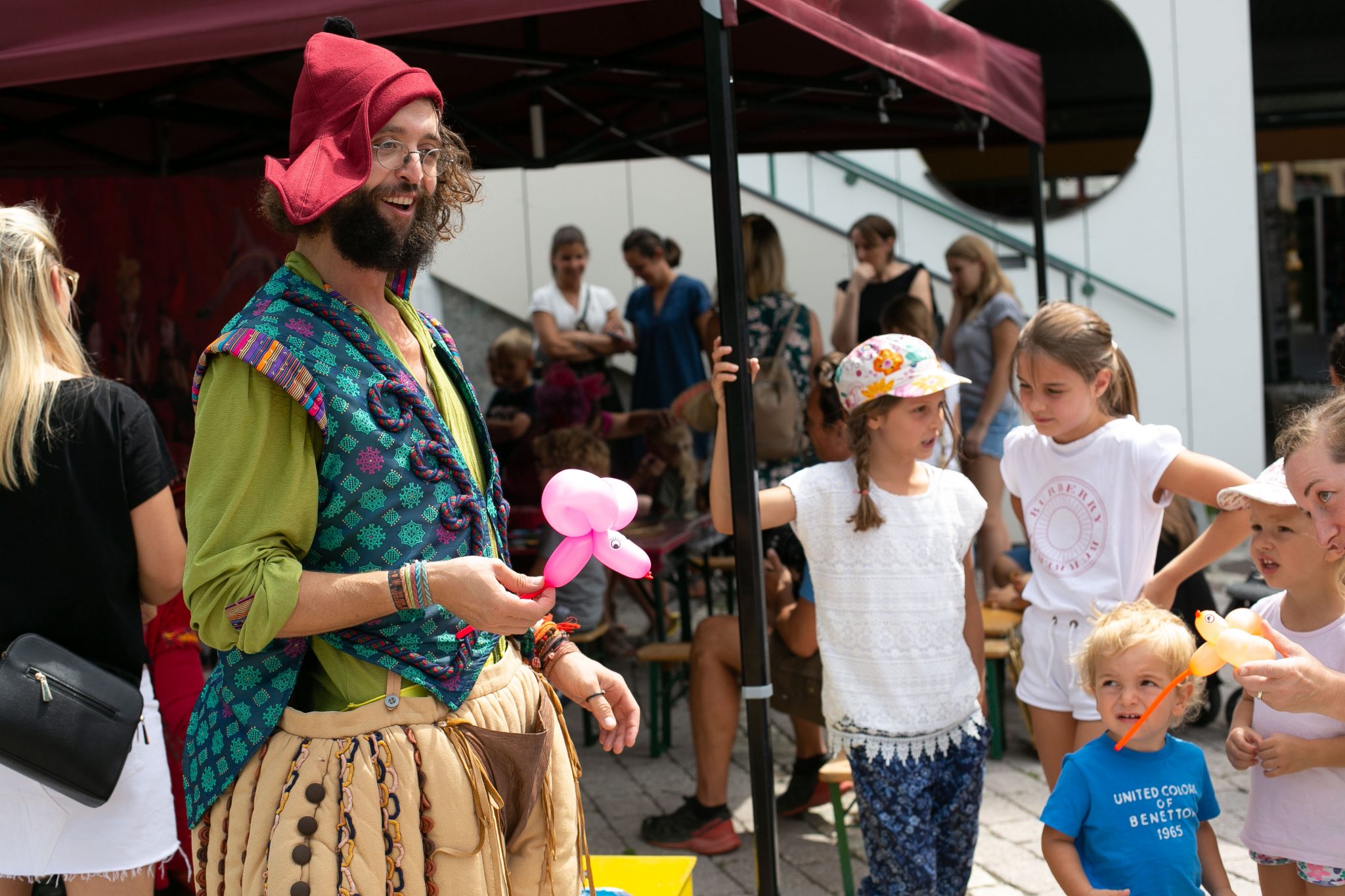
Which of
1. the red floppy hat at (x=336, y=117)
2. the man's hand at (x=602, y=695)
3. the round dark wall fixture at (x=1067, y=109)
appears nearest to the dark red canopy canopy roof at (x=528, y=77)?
the red floppy hat at (x=336, y=117)

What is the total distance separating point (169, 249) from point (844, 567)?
3.06 metres

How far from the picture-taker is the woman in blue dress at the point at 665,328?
7160mm

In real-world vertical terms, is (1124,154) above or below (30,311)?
above

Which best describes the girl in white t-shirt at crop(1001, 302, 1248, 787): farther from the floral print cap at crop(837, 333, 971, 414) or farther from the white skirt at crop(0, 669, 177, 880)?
the white skirt at crop(0, 669, 177, 880)

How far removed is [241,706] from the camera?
1827 millimetres

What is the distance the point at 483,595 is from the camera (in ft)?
5.62

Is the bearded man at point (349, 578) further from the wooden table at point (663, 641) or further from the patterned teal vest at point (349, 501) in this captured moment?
the wooden table at point (663, 641)

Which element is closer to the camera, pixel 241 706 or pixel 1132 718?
pixel 241 706

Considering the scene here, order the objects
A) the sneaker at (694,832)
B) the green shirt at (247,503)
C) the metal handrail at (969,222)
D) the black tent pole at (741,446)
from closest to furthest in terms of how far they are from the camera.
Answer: the green shirt at (247,503)
the black tent pole at (741,446)
the sneaker at (694,832)
the metal handrail at (969,222)

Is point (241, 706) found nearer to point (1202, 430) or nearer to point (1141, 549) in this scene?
point (1141, 549)

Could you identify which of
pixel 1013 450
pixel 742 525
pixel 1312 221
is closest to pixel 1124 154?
pixel 1312 221

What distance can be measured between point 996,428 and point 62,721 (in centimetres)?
492

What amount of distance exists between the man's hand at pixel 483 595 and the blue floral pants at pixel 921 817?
5.35ft

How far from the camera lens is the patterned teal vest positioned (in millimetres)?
1790
